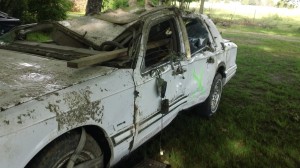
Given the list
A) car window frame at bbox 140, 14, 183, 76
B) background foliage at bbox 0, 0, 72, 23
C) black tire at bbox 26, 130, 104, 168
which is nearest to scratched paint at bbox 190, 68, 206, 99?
car window frame at bbox 140, 14, 183, 76

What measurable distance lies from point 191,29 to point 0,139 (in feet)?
11.6

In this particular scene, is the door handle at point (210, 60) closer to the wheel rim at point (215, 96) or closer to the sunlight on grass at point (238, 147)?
the wheel rim at point (215, 96)

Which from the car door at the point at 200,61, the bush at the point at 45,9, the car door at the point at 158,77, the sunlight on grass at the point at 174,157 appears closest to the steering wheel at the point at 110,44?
the car door at the point at 158,77

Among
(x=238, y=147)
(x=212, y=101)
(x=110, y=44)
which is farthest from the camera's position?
(x=212, y=101)

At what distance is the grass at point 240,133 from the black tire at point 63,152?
116 centimetres

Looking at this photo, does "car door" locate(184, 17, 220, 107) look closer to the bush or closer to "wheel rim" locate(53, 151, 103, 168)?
"wheel rim" locate(53, 151, 103, 168)

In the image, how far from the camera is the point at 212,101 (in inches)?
205

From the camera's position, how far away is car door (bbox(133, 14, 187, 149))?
3.11m

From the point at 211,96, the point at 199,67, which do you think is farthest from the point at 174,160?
the point at 211,96

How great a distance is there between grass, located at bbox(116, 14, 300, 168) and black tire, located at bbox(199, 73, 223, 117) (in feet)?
0.43

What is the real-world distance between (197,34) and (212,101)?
111 centimetres

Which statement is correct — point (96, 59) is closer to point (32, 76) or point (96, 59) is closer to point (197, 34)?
point (32, 76)

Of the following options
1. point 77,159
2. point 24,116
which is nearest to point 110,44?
point 77,159

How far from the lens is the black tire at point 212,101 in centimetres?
503
